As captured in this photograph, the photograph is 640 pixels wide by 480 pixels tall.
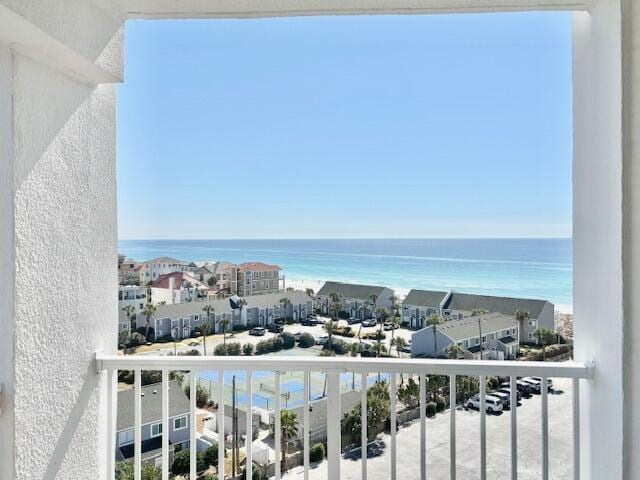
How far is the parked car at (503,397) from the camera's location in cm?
192

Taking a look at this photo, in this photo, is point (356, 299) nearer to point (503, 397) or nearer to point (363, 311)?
point (363, 311)

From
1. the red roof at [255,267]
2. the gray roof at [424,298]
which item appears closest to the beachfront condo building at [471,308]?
the gray roof at [424,298]

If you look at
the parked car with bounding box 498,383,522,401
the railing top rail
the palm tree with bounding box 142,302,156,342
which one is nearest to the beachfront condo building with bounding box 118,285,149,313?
the palm tree with bounding box 142,302,156,342

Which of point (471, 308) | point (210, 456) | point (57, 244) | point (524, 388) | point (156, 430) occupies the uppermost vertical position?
point (57, 244)

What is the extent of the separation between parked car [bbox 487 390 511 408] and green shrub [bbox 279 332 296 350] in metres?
0.95

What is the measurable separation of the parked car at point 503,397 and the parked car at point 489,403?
13mm

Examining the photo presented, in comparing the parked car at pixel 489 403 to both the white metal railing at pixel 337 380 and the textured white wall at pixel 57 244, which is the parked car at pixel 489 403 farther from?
the textured white wall at pixel 57 244

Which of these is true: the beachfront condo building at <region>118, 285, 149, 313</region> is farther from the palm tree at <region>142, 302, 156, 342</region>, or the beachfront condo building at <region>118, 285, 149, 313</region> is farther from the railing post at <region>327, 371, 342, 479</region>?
the railing post at <region>327, 371, 342, 479</region>

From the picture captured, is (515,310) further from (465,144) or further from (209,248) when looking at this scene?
(209,248)

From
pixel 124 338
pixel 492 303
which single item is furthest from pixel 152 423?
pixel 492 303

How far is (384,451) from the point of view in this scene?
1925mm

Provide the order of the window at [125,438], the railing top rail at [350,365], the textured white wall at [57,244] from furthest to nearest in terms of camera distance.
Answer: the window at [125,438], the railing top rail at [350,365], the textured white wall at [57,244]

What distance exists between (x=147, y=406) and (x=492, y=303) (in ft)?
5.62

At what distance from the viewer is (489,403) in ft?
6.34
